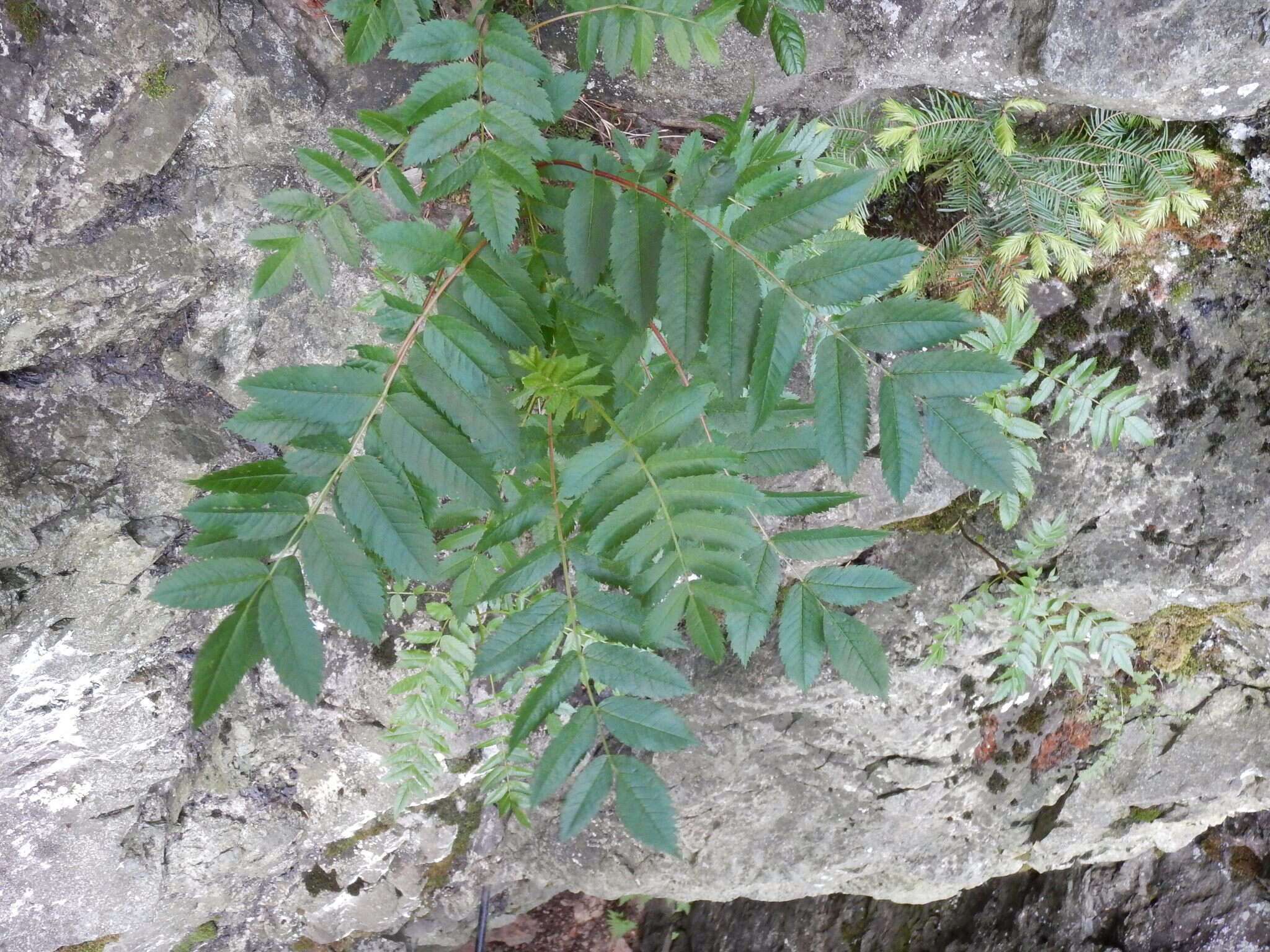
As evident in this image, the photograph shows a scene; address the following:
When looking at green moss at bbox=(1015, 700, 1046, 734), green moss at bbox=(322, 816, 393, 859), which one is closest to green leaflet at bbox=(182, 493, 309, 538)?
green moss at bbox=(322, 816, 393, 859)

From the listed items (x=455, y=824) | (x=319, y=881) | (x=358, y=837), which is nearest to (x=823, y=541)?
(x=455, y=824)

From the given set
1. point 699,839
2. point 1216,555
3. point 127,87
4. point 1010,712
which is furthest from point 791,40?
point 699,839

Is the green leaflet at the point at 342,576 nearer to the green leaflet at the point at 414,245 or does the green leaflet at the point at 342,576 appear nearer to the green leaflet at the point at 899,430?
the green leaflet at the point at 414,245

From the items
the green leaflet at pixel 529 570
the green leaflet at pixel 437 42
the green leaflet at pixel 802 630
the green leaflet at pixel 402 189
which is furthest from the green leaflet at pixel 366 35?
the green leaflet at pixel 802 630

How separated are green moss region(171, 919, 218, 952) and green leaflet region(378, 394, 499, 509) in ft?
8.77

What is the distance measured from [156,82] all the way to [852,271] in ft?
5.87

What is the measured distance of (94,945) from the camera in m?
2.83

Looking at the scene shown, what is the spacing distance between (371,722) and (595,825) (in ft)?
3.00

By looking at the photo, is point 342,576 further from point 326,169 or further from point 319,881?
point 319,881

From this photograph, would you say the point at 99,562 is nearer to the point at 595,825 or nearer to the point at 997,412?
the point at 595,825

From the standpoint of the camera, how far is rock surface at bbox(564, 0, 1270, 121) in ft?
6.92

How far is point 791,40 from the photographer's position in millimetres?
1869

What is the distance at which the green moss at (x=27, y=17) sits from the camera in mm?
1795

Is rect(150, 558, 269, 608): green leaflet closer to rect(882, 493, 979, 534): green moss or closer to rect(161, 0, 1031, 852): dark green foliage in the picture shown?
rect(161, 0, 1031, 852): dark green foliage
